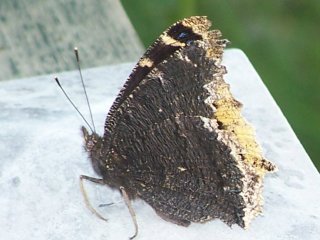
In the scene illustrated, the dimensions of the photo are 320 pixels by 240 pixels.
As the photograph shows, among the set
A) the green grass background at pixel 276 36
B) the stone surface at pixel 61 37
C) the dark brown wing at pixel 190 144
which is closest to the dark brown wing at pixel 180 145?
the dark brown wing at pixel 190 144


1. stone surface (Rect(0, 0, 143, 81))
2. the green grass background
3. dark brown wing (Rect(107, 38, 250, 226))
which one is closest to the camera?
dark brown wing (Rect(107, 38, 250, 226))

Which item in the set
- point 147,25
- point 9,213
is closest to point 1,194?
point 9,213

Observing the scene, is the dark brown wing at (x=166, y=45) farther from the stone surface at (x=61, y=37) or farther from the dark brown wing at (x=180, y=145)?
the stone surface at (x=61, y=37)

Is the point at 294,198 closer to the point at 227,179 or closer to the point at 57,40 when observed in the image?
the point at 227,179

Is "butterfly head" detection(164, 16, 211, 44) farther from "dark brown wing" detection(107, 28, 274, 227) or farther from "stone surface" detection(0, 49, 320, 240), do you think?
"stone surface" detection(0, 49, 320, 240)

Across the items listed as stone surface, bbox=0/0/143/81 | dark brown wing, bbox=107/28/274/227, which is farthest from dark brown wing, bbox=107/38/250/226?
stone surface, bbox=0/0/143/81

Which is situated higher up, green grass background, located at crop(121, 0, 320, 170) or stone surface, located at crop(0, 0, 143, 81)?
stone surface, located at crop(0, 0, 143, 81)
